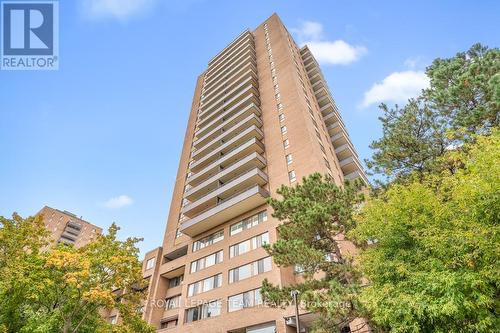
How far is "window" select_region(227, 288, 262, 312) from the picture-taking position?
984 inches

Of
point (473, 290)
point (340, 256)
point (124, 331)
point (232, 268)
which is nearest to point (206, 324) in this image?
point (232, 268)

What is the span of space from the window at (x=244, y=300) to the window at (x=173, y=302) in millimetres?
9833

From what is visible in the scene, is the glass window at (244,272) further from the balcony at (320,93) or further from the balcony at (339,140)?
the balcony at (320,93)

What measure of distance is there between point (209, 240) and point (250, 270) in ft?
27.6

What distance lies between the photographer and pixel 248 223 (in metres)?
31.1

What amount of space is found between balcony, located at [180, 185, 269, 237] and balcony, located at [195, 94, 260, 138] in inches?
634

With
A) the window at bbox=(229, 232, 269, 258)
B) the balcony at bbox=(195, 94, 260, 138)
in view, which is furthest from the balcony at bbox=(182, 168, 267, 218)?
the balcony at bbox=(195, 94, 260, 138)

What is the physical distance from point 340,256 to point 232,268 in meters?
15.9

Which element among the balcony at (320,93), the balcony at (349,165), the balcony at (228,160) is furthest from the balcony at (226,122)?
the balcony at (320,93)

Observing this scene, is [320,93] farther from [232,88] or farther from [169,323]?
[169,323]

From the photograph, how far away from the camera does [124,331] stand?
17547 millimetres

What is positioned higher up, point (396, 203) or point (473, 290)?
point (396, 203)

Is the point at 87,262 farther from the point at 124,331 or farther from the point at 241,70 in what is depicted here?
the point at 241,70

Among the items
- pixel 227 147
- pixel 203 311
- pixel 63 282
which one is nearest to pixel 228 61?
pixel 227 147
